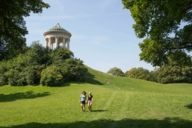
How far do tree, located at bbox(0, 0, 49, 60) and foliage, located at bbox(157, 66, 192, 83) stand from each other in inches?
2976

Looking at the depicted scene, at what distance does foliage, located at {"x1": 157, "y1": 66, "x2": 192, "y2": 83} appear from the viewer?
9982cm

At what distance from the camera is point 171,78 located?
10112 centimetres

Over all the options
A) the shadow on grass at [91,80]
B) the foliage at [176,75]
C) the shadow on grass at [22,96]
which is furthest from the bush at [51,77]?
the foliage at [176,75]

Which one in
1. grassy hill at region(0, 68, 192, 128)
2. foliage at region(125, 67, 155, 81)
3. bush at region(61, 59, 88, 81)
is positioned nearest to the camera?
grassy hill at region(0, 68, 192, 128)

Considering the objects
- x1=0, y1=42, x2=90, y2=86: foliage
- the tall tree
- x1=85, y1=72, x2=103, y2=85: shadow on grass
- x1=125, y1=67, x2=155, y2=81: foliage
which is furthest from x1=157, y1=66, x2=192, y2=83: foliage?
the tall tree

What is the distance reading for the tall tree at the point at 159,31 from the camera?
28750 millimetres

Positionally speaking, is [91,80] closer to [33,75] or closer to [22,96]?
[33,75]

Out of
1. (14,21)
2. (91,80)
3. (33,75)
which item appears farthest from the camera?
(91,80)

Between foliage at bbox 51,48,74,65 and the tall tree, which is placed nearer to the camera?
the tall tree

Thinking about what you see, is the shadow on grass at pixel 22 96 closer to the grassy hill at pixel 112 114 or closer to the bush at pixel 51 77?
the bush at pixel 51 77

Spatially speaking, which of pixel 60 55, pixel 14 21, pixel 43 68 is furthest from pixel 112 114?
pixel 60 55

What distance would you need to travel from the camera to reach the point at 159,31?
29422mm

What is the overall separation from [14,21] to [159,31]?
1074 cm

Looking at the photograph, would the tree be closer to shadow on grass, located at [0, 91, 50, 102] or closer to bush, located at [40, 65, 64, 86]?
shadow on grass, located at [0, 91, 50, 102]
